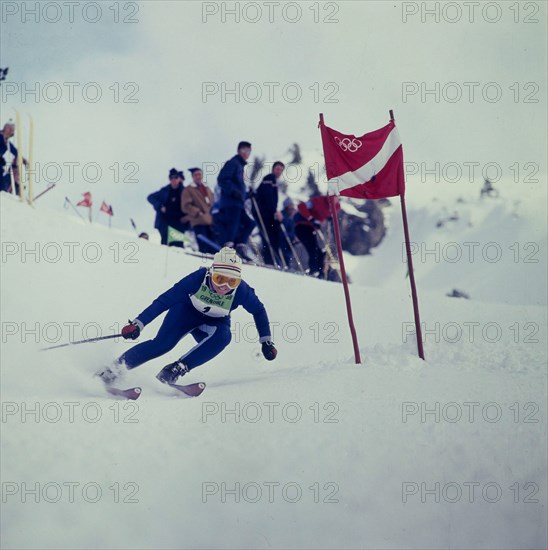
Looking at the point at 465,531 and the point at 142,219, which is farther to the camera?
the point at 142,219

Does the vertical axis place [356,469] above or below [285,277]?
below

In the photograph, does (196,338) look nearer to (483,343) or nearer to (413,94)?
(483,343)

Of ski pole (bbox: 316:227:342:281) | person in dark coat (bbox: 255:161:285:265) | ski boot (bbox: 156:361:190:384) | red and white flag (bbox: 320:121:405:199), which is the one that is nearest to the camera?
ski boot (bbox: 156:361:190:384)

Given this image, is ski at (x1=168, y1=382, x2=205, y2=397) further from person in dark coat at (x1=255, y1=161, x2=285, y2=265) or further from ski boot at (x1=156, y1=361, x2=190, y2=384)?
person in dark coat at (x1=255, y1=161, x2=285, y2=265)

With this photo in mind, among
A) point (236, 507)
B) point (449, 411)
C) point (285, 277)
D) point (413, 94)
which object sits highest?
point (413, 94)

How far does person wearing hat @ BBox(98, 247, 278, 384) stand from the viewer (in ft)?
12.9

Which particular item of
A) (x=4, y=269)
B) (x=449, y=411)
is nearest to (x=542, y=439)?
(x=449, y=411)

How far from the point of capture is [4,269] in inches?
163

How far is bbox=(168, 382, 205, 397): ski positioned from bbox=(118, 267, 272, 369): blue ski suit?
11cm

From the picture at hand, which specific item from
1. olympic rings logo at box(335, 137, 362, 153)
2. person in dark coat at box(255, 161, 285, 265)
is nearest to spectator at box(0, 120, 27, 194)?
person in dark coat at box(255, 161, 285, 265)

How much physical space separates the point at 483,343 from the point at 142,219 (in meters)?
2.31

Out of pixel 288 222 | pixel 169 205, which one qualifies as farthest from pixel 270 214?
pixel 169 205

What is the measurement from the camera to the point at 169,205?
4.85 metres

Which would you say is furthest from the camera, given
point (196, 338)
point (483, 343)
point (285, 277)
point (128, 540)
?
point (285, 277)
